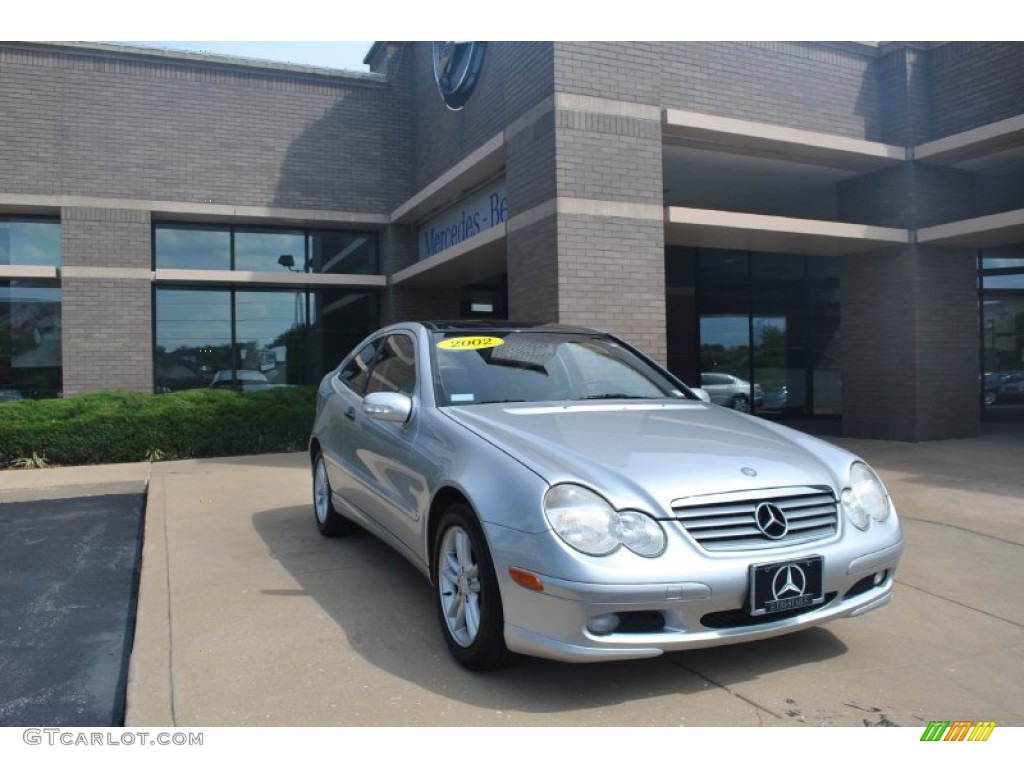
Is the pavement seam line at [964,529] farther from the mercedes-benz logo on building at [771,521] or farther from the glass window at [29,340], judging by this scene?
the glass window at [29,340]

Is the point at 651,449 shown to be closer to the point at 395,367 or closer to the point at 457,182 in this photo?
the point at 395,367

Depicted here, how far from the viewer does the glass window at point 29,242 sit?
13219 millimetres

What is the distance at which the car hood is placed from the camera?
3.18 meters

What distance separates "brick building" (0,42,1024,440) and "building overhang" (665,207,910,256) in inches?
2.0

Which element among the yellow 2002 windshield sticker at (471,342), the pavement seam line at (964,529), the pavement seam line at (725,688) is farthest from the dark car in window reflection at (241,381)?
the pavement seam line at (725,688)

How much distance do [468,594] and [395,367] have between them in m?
1.92

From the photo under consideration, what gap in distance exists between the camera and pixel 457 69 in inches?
484

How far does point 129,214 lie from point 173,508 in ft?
25.6

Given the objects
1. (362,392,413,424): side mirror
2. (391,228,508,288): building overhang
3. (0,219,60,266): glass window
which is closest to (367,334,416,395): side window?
(362,392,413,424): side mirror

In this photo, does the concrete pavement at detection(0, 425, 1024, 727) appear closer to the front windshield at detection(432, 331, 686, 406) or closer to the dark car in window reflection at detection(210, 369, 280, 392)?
the front windshield at detection(432, 331, 686, 406)

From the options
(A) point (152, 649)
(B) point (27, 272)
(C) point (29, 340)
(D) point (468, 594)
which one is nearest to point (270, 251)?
(B) point (27, 272)

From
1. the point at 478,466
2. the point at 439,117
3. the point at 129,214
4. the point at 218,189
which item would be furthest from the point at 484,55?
the point at 478,466

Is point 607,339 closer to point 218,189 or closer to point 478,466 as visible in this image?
point 478,466

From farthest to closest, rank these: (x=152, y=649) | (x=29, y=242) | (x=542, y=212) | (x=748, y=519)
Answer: (x=29, y=242) < (x=542, y=212) < (x=152, y=649) < (x=748, y=519)
